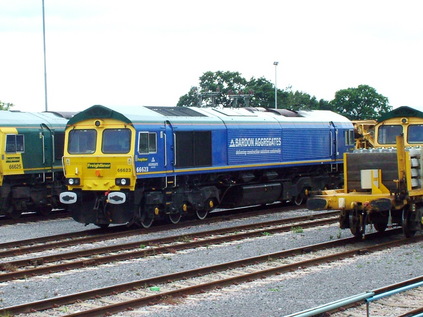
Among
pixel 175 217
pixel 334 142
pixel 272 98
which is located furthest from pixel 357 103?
pixel 175 217

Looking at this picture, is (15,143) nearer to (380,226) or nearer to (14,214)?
(14,214)

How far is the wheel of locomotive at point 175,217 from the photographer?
19.9 meters

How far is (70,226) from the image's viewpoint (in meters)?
20.3

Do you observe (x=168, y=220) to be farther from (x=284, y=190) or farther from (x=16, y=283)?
(x=16, y=283)

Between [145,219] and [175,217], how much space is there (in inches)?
47.9

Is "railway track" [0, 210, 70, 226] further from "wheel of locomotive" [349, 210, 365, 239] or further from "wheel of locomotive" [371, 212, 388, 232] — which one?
"wheel of locomotive" [349, 210, 365, 239]

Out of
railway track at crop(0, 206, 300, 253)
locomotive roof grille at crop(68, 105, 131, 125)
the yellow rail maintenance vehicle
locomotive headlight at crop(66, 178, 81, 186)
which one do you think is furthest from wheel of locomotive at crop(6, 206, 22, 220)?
the yellow rail maintenance vehicle

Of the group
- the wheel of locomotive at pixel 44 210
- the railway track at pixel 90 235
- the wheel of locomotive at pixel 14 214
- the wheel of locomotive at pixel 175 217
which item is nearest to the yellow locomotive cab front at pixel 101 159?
the railway track at pixel 90 235

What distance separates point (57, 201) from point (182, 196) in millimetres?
5461

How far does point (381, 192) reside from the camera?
50.1ft

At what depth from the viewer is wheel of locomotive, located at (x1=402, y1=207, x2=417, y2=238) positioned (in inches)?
624

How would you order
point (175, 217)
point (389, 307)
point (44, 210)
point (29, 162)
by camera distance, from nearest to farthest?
point (389, 307) → point (175, 217) → point (29, 162) → point (44, 210)

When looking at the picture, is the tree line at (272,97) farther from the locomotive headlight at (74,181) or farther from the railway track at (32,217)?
the locomotive headlight at (74,181)

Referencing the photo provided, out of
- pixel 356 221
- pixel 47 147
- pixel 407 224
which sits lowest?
pixel 407 224
